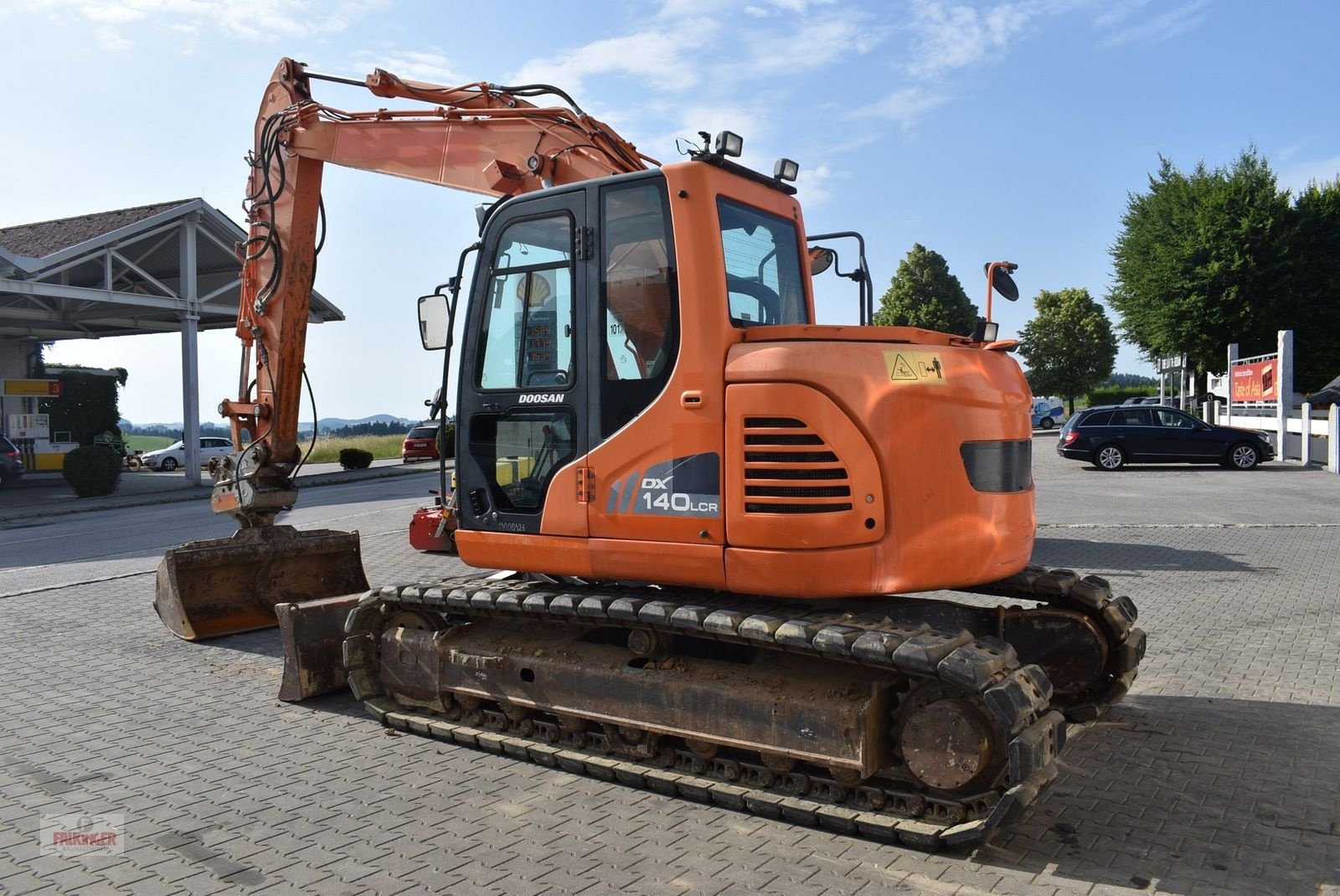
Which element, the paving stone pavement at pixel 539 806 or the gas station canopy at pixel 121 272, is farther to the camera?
the gas station canopy at pixel 121 272

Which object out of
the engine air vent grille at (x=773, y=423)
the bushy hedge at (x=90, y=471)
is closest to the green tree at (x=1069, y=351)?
the bushy hedge at (x=90, y=471)

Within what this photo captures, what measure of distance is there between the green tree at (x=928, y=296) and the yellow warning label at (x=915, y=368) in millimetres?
41780

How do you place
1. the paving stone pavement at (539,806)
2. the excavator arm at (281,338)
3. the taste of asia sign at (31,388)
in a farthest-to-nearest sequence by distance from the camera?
the taste of asia sign at (31,388) → the excavator arm at (281,338) → the paving stone pavement at (539,806)

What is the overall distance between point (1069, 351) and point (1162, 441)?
113 feet

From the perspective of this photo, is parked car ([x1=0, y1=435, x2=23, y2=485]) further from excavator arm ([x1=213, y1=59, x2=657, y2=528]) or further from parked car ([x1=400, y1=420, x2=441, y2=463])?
excavator arm ([x1=213, y1=59, x2=657, y2=528])

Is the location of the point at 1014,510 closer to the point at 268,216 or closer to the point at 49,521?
the point at 268,216

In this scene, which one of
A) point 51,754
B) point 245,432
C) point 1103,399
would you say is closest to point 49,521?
point 245,432

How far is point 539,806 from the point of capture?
4.82 meters

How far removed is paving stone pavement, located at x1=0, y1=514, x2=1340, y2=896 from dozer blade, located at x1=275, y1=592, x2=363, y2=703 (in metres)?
0.14

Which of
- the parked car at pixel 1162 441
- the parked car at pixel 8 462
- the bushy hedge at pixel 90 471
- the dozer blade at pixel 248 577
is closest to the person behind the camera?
the dozer blade at pixel 248 577

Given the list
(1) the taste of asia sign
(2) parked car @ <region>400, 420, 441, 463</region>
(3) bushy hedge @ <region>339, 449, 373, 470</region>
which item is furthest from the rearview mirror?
(1) the taste of asia sign

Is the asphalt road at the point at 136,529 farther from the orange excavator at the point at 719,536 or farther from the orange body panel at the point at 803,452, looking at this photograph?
the orange body panel at the point at 803,452

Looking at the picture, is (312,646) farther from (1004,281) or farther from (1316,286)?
(1316,286)

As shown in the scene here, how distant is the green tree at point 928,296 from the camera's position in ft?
149
